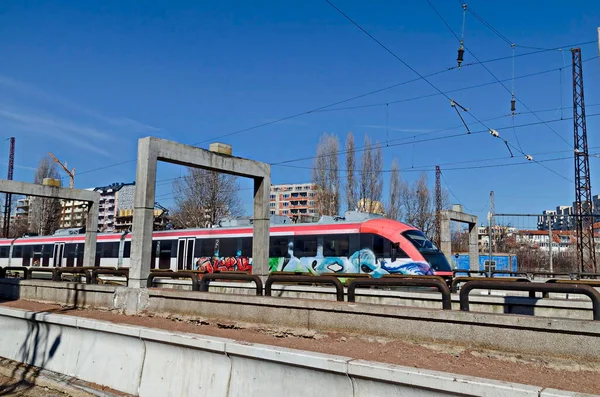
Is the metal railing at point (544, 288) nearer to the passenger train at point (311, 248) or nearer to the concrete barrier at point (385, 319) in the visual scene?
the concrete barrier at point (385, 319)

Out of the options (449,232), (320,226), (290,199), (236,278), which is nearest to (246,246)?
(320,226)

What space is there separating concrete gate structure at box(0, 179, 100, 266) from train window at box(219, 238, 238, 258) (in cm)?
572

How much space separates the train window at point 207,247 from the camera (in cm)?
2433

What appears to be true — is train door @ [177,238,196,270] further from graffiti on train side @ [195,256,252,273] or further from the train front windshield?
the train front windshield

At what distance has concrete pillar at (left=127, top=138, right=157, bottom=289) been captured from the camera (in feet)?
34.5

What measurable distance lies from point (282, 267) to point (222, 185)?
27388 mm

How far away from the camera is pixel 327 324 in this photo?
7.64 m

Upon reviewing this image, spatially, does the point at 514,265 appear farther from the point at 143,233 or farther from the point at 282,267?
the point at 143,233

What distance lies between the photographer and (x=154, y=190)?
10891 millimetres

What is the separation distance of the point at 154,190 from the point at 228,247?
43.0 ft

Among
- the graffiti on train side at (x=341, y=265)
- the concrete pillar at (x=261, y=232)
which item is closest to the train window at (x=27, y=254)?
the graffiti on train side at (x=341, y=265)

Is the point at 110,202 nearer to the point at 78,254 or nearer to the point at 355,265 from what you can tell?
the point at 78,254

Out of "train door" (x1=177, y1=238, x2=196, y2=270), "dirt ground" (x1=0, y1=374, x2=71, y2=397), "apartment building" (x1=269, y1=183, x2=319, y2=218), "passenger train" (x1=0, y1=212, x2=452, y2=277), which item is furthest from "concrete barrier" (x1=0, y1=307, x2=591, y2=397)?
"apartment building" (x1=269, y1=183, x2=319, y2=218)

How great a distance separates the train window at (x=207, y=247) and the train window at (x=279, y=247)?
3416 mm
